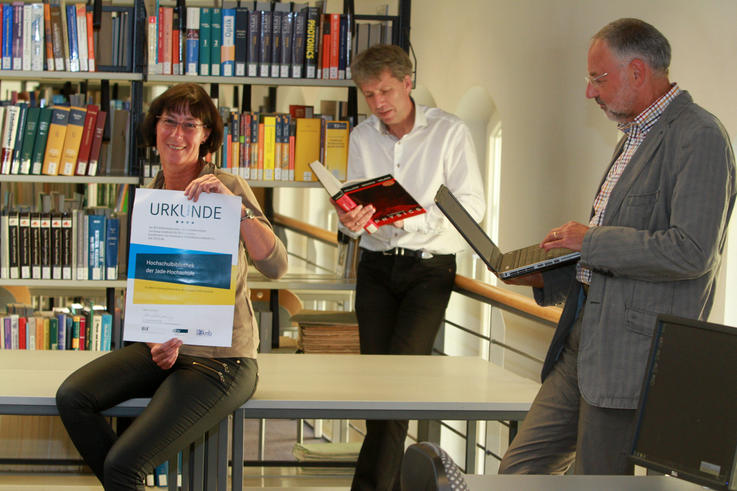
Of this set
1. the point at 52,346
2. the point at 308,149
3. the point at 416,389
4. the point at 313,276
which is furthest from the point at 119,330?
the point at 416,389

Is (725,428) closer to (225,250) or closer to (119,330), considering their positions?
(225,250)

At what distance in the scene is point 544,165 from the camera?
4387mm

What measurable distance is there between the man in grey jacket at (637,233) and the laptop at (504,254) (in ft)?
0.14

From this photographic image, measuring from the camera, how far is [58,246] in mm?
4316

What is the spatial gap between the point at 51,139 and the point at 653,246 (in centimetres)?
328

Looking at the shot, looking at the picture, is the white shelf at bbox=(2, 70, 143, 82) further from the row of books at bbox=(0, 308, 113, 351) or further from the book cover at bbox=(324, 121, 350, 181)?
the row of books at bbox=(0, 308, 113, 351)

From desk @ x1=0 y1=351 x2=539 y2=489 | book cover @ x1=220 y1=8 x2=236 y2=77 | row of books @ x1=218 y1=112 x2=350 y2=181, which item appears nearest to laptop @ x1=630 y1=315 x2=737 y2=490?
desk @ x1=0 y1=351 x2=539 y2=489

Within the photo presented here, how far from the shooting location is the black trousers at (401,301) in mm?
3395

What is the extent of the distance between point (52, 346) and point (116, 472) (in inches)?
88.6

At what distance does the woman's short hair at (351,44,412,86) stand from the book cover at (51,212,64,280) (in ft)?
5.75

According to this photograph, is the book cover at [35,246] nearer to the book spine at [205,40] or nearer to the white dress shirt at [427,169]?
the book spine at [205,40]

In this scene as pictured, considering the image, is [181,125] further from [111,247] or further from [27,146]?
[27,146]

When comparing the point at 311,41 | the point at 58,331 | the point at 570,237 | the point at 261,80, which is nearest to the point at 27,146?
the point at 58,331

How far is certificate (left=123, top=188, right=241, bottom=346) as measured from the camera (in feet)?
7.88
